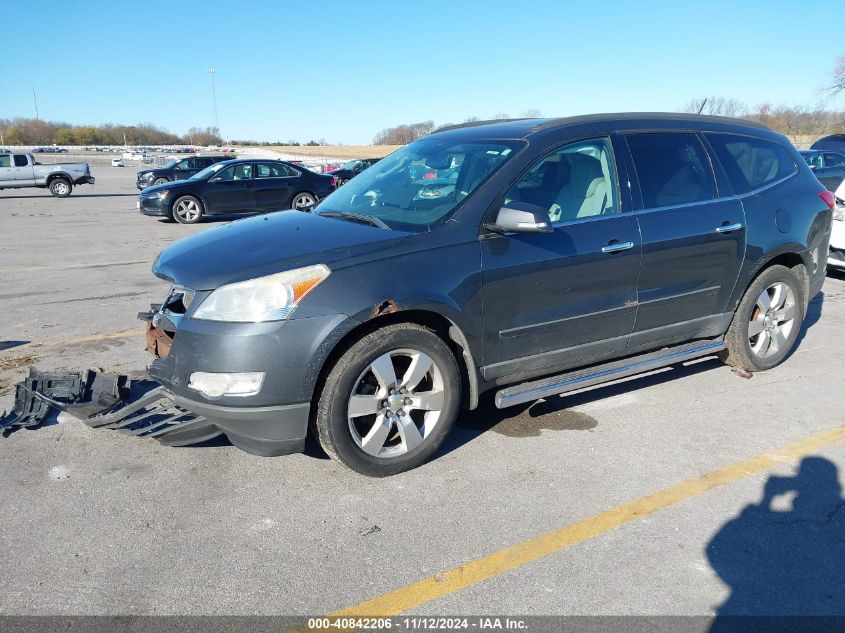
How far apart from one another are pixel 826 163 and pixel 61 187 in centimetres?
2545

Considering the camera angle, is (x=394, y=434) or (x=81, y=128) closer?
(x=394, y=434)

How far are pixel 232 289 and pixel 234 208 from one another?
47.3ft

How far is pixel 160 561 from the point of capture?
9.52 ft

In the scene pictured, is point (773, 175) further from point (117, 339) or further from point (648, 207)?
point (117, 339)

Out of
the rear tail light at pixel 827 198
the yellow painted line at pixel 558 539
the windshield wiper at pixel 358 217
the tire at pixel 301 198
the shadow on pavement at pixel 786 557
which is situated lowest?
the shadow on pavement at pixel 786 557

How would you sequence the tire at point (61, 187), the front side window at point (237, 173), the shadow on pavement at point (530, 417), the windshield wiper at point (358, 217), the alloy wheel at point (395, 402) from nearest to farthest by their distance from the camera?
the alloy wheel at point (395, 402)
the windshield wiper at point (358, 217)
the shadow on pavement at point (530, 417)
the front side window at point (237, 173)
the tire at point (61, 187)

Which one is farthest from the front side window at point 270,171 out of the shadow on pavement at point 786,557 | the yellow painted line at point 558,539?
the shadow on pavement at point 786,557

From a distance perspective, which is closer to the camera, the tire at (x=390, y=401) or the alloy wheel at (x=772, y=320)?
the tire at (x=390, y=401)

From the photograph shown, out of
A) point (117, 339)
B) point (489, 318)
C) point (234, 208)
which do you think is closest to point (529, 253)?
point (489, 318)

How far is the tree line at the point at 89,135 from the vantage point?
96706 millimetres

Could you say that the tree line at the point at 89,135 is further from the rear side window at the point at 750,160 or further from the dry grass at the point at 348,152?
the rear side window at the point at 750,160

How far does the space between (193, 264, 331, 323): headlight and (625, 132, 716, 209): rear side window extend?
7.78 ft

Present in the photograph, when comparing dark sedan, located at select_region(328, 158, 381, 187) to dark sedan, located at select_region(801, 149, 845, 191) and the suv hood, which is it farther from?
the suv hood

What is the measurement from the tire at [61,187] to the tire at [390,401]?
85.1 ft
